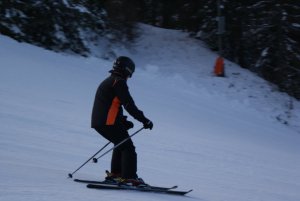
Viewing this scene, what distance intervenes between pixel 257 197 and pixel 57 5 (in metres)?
14.0

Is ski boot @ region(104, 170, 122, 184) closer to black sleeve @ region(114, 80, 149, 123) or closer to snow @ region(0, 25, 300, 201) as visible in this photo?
snow @ region(0, 25, 300, 201)

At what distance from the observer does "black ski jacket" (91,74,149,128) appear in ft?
21.2

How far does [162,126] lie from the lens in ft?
46.1

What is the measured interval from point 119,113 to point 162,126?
743cm

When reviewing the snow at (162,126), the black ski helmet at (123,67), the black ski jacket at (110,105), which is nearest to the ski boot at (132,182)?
the snow at (162,126)

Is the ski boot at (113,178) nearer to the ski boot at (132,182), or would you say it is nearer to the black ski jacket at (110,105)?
the ski boot at (132,182)

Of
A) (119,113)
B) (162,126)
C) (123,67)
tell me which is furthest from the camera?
(162,126)

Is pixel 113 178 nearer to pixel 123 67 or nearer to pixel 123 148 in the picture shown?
pixel 123 148

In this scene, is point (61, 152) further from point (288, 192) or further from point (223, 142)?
point (223, 142)

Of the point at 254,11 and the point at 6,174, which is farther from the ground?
the point at 254,11

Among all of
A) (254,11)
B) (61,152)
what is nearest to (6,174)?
(61,152)

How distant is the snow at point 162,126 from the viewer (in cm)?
795

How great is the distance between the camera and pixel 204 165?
10.5m

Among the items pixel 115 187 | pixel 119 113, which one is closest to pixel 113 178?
pixel 115 187
